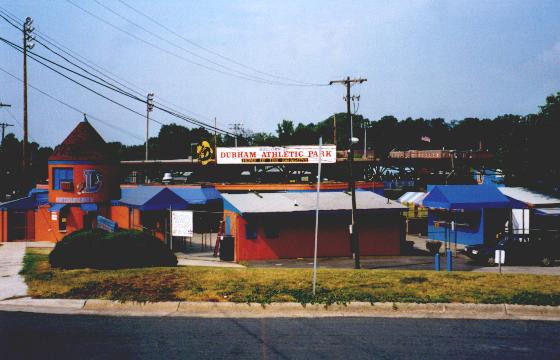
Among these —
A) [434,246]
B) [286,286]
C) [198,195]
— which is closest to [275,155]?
[198,195]

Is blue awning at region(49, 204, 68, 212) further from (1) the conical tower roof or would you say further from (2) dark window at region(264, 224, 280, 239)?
(2) dark window at region(264, 224, 280, 239)

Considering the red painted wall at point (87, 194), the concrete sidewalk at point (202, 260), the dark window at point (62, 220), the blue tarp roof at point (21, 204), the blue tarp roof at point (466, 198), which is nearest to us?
the concrete sidewalk at point (202, 260)

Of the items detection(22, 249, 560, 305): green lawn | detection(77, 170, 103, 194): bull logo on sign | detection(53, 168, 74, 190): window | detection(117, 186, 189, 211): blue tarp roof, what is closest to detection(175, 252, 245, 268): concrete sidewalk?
detection(117, 186, 189, 211): blue tarp roof

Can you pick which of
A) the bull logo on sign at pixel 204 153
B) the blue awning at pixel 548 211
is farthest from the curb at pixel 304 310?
the bull logo on sign at pixel 204 153

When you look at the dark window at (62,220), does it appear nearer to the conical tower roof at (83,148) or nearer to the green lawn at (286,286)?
the conical tower roof at (83,148)

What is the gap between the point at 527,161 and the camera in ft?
97.6

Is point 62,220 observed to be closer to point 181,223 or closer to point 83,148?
point 83,148

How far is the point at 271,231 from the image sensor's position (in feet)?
81.2

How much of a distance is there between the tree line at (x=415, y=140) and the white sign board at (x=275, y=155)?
73.1 inches

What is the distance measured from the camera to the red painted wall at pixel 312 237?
80.1 feet

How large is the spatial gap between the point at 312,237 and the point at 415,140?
112 metres

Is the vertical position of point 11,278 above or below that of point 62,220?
below

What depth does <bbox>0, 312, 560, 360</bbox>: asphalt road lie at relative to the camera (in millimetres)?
7953

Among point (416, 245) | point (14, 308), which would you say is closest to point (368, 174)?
point (416, 245)
